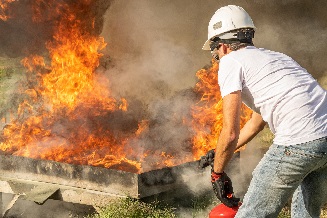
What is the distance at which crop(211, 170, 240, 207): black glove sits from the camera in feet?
11.2

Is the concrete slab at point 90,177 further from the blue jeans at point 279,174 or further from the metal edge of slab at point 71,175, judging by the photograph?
the blue jeans at point 279,174

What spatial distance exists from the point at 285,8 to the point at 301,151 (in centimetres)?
859

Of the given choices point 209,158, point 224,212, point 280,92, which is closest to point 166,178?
point 209,158

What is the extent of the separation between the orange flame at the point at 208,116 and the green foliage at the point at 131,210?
211cm

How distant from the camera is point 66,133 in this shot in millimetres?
7953

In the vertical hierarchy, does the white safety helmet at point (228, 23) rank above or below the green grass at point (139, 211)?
above

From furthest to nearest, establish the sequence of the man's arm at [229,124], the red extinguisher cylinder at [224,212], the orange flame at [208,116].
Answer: the orange flame at [208,116]
the red extinguisher cylinder at [224,212]
the man's arm at [229,124]

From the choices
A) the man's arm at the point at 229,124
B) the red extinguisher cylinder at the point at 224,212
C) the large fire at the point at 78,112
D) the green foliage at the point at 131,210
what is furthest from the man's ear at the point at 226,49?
the large fire at the point at 78,112

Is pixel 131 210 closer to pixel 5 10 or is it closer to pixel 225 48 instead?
pixel 225 48

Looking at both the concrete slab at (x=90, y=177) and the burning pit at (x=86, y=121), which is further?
the burning pit at (x=86, y=121)

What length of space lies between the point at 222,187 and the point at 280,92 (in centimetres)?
89

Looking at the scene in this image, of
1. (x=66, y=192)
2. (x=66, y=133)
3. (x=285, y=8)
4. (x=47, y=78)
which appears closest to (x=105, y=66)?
(x=47, y=78)

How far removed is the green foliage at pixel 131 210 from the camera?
17.3 ft

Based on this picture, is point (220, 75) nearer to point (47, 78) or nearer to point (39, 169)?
point (39, 169)
